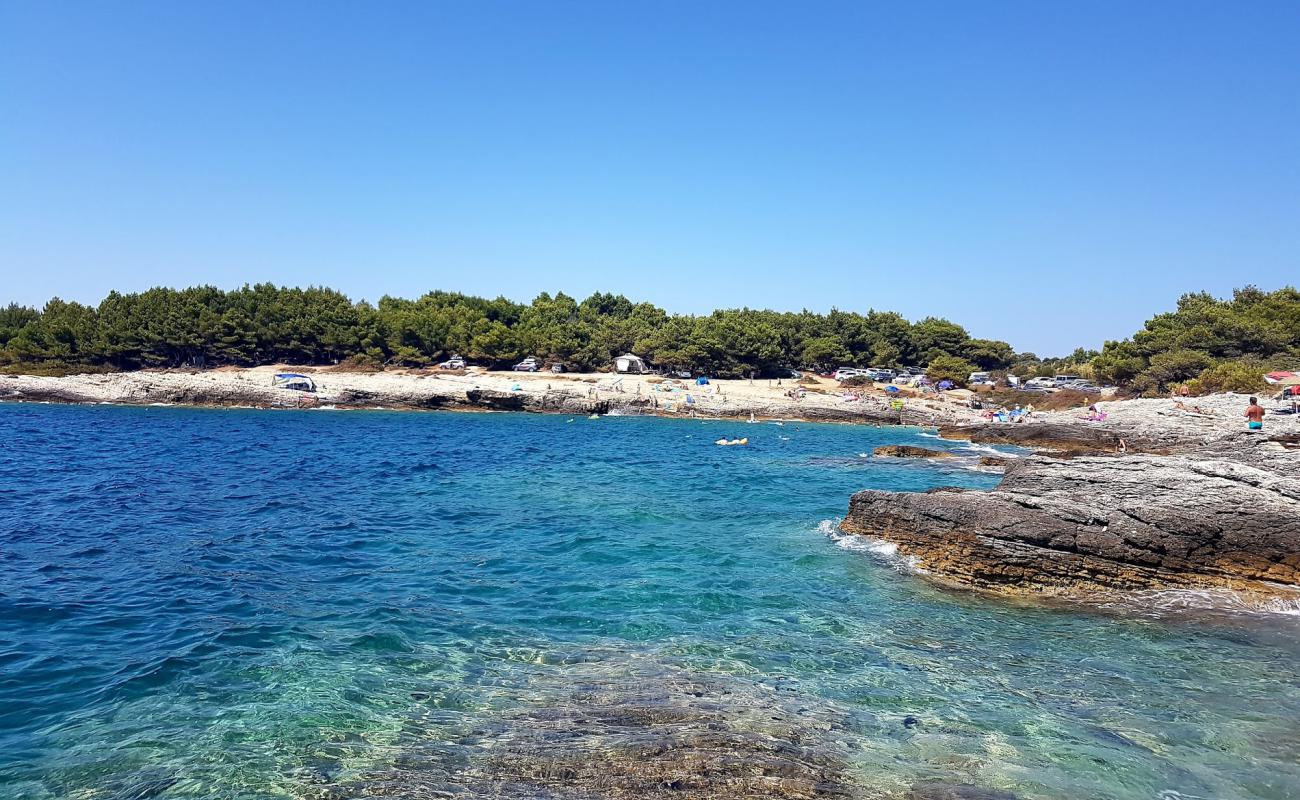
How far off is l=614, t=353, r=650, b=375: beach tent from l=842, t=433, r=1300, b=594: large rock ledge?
2839 inches

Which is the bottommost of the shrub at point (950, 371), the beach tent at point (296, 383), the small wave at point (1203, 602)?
the small wave at point (1203, 602)

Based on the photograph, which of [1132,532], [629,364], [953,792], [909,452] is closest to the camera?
[953,792]

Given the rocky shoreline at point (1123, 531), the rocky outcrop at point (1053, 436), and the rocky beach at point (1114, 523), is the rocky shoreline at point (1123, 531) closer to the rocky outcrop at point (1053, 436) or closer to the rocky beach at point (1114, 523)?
the rocky beach at point (1114, 523)

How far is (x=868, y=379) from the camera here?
267ft

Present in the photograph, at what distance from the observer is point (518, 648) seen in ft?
34.6

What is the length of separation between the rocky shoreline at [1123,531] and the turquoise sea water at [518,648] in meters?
1.21

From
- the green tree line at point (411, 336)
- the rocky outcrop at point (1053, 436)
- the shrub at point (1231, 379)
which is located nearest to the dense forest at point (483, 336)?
the green tree line at point (411, 336)

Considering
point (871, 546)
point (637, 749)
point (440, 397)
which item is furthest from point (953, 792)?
point (440, 397)

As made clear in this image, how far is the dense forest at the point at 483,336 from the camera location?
7550 cm

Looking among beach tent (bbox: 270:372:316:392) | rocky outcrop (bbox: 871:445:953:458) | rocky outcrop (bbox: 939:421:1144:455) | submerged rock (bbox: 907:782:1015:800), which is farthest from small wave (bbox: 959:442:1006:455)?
beach tent (bbox: 270:372:316:392)

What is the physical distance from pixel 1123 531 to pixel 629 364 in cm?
7487

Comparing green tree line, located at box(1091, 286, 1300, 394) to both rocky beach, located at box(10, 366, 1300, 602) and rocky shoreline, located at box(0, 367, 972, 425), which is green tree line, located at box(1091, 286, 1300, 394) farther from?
rocky beach, located at box(10, 366, 1300, 602)

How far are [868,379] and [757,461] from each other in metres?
49.4

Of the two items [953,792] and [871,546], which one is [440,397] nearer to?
[871,546]
